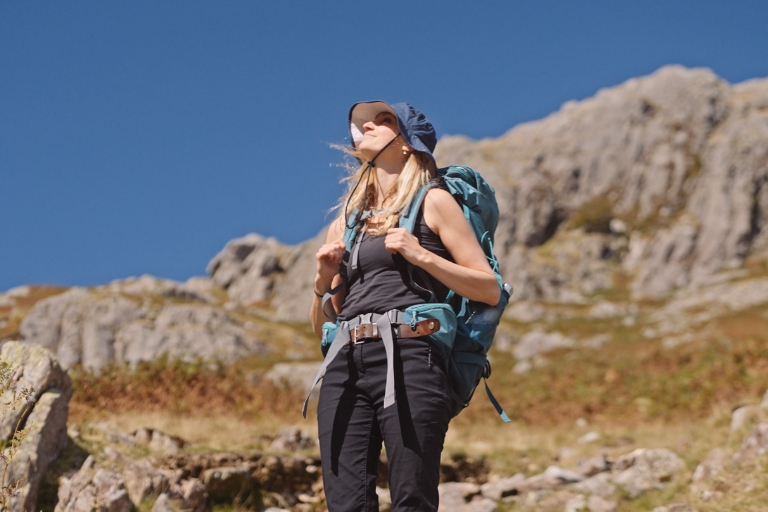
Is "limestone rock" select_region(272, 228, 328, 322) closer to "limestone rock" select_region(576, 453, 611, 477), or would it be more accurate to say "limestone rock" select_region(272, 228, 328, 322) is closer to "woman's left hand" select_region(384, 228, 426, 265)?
"limestone rock" select_region(576, 453, 611, 477)

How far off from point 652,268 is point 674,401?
5647 cm

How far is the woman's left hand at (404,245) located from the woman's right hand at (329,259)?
1.10ft

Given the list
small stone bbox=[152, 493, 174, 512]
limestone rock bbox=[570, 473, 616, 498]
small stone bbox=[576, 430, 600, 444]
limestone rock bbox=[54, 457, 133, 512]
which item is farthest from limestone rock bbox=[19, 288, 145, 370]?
small stone bbox=[152, 493, 174, 512]

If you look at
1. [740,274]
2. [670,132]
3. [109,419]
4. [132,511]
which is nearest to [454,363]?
[132,511]

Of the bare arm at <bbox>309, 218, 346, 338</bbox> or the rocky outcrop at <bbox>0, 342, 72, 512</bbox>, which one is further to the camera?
the rocky outcrop at <bbox>0, 342, 72, 512</bbox>

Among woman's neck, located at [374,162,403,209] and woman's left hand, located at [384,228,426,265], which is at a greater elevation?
woman's neck, located at [374,162,403,209]

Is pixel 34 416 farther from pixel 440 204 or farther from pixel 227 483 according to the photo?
pixel 440 204

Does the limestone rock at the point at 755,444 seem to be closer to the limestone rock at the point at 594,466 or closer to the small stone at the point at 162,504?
the limestone rock at the point at 594,466

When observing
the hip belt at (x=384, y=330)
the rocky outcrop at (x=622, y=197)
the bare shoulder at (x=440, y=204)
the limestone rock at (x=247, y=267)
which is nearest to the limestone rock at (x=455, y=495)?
the hip belt at (x=384, y=330)

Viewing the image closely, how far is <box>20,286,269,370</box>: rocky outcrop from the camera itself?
42094 millimetres

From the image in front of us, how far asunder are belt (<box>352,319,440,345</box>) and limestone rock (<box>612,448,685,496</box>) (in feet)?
16.0

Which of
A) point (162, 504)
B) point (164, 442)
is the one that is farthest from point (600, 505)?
point (164, 442)

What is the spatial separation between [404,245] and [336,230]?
2.55 feet

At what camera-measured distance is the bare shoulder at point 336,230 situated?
13.3ft
